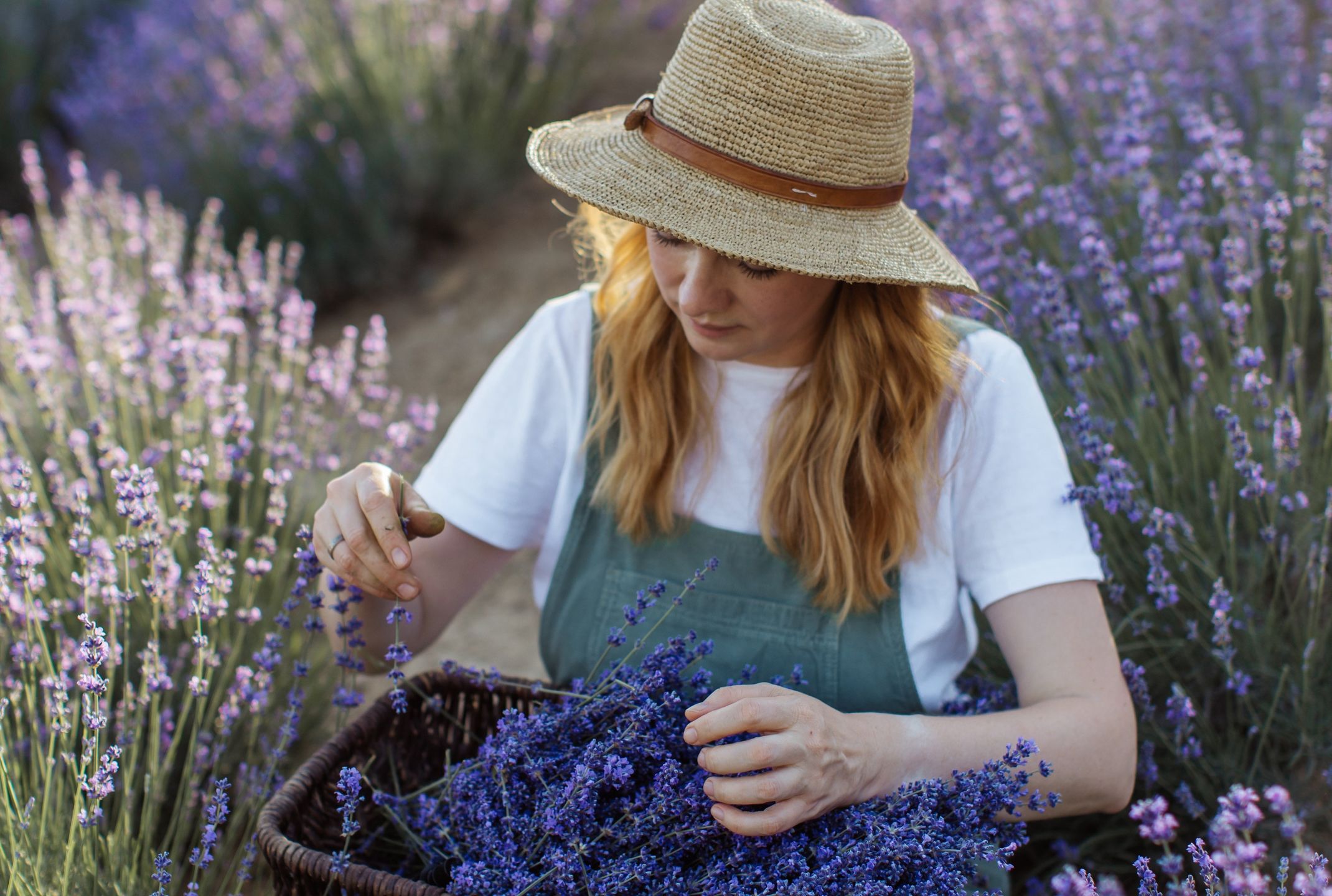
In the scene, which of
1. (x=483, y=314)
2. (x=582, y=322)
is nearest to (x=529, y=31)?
(x=483, y=314)

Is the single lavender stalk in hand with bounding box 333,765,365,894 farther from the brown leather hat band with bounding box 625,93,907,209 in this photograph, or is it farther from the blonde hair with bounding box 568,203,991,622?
the brown leather hat band with bounding box 625,93,907,209

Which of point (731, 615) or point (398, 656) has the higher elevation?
point (398, 656)

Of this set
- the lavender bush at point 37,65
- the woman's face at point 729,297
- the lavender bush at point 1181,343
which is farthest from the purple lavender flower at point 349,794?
the lavender bush at point 37,65

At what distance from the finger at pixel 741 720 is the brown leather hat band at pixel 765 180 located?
63cm

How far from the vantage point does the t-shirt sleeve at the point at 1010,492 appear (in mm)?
1600

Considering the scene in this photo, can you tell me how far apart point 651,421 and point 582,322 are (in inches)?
9.4

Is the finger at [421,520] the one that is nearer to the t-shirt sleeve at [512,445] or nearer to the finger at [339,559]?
the finger at [339,559]

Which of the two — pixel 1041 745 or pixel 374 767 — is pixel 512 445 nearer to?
pixel 374 767

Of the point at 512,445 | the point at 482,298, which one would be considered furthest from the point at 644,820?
the point at 482,298

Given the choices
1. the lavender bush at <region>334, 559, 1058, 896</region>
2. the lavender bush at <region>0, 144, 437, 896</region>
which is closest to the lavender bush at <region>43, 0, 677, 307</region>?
the lavender bush at <region>0, 144, 437, 896</region>

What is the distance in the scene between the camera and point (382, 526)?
54.3 inches

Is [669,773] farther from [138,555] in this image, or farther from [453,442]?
[138,555]

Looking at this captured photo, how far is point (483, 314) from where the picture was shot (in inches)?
173

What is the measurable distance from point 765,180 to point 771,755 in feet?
2.31
